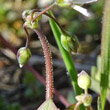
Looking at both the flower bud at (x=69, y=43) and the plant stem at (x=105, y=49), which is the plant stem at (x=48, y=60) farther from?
the plant stem at (x=105, y=49)

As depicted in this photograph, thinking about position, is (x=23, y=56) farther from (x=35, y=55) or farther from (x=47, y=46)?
(x=35, y=55)

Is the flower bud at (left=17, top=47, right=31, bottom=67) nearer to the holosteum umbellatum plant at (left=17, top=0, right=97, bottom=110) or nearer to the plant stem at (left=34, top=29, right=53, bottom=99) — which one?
the holosteum umbellatum plant at (left=17, top=0, right=97, bottom=110)

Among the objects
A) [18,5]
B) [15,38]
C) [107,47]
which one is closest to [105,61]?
[107,47]

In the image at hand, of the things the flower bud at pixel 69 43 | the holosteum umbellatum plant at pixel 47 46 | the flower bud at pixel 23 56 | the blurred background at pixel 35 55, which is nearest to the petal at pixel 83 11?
the holosteum umbellatum plant at pixel 47 46

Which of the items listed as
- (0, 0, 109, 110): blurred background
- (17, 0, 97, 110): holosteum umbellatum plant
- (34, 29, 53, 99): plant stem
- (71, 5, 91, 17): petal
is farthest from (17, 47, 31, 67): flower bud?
(0, 0, 109, 110): blurred background

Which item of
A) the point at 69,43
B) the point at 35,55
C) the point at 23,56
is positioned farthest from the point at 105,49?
the point at 35,55

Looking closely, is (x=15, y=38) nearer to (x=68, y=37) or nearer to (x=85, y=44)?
(x=85, y=44)

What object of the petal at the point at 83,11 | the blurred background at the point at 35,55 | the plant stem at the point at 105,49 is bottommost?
the blurred background at the point at 35,55
